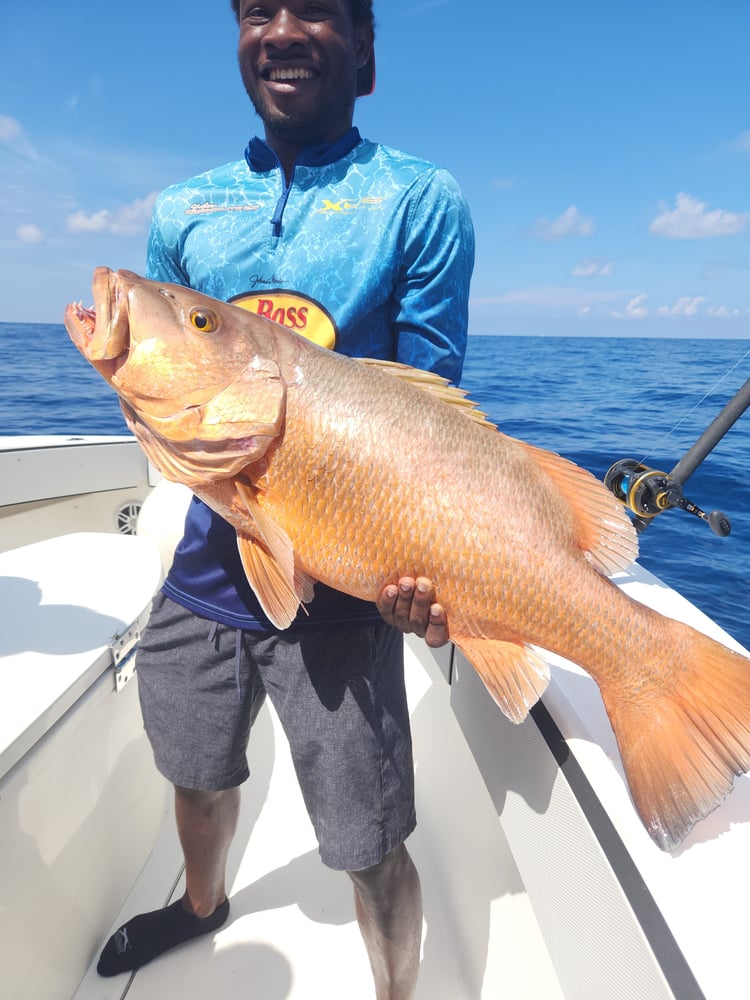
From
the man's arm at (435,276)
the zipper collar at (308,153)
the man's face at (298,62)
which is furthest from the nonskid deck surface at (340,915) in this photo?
the man's face at (298,62)

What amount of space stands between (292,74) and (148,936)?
2.91 meters

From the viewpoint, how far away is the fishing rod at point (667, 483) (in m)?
2.55

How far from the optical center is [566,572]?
1.43 m

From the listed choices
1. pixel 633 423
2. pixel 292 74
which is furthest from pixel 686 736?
pixel 633 423

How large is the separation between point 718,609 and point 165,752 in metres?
5.18

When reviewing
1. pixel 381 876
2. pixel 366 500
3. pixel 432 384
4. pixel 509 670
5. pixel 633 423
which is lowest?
pixel 633 423

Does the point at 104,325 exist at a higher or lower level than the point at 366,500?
higher

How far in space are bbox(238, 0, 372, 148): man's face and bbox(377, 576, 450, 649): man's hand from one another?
1342mm

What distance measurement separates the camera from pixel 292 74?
1645 mm

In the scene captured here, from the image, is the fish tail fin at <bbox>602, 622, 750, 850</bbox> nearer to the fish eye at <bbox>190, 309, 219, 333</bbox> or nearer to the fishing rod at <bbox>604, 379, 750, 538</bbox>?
the fishing rod at <bbox>604, 379, 750, 538</bbox>

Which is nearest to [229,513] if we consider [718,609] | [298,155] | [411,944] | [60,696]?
[60,696]

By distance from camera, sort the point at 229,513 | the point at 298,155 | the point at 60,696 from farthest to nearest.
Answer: the point at 298,155 → the point at 60,696 → the point at 229,513

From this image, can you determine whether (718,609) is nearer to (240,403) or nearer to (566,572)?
(566,572)

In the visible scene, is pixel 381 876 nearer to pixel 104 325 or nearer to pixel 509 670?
pixel 509 670
